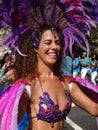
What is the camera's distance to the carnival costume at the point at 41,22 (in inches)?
122

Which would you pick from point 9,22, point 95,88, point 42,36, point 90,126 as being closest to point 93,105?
point 95,88

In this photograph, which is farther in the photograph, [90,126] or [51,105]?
[90,126]

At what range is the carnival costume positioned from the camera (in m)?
3.09

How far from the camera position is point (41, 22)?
328 cm

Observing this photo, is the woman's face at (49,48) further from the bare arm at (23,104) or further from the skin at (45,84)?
the bare arm at (23,104)

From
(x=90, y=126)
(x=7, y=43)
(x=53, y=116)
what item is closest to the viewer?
(x=53, y=116)

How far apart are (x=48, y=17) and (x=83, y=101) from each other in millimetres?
717

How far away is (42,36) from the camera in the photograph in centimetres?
325

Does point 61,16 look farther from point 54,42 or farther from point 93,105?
point 93,105

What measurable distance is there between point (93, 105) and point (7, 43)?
0.84 meters

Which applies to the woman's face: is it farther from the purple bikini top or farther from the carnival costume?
the purple bikini top

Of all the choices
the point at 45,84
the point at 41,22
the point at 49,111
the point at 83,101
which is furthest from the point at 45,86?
the point at 41,22

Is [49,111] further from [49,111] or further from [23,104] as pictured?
[23,104]

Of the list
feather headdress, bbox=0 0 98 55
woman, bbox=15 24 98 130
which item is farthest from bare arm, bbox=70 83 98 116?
feather headdress, bbox=0 0 98 55
